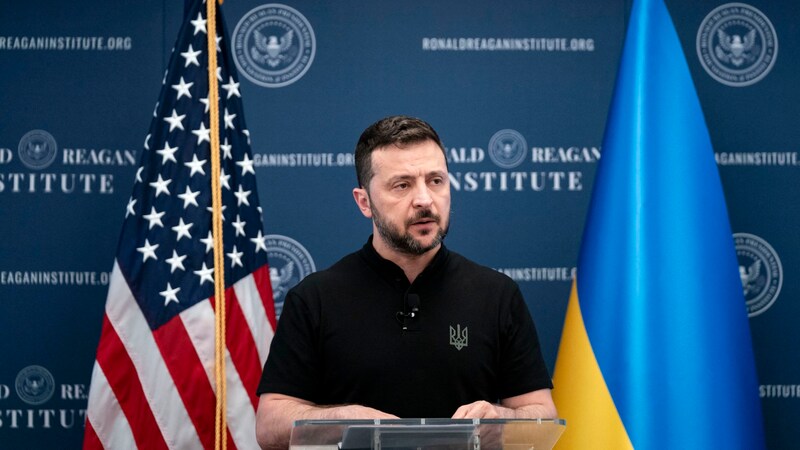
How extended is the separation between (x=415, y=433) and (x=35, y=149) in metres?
2.47

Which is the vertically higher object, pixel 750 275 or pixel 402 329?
pixel 750 275

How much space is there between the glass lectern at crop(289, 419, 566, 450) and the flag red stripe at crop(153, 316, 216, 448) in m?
1.36

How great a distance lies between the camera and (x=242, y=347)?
9.84 ft

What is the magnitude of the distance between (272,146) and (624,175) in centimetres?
137

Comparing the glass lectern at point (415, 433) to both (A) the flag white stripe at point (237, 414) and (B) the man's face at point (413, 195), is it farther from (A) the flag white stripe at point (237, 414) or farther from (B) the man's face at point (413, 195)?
(A) the flag white stripe at point (237, 414)

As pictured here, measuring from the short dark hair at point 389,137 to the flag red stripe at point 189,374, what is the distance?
0.97 metres

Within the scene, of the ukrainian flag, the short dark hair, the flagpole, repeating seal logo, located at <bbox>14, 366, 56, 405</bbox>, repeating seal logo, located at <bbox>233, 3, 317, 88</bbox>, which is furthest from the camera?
repeating seal logo, located at <bbox>233, 3, 317, 88</bbox>

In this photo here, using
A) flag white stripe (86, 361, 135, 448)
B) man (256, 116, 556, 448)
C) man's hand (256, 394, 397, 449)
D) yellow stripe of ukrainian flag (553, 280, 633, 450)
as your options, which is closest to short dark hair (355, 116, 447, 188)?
man (256, 116, 556, 448)

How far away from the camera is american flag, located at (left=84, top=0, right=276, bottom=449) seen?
9.56ft

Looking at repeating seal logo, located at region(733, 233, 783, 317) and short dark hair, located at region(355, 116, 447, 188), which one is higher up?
short dark hair, located at region(355, 116, 447, 188)

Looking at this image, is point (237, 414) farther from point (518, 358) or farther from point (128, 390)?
point (518, 358)

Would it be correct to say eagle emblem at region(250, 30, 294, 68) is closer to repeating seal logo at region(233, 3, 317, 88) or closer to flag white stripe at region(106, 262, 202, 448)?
repeating seal logo at region(233, 3, 317, 88)

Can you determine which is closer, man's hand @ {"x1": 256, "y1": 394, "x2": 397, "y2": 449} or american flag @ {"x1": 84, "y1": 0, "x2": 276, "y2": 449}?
man's hand @ {"x1": 256, "y1": 394, "x2": 397, "y2": 449}

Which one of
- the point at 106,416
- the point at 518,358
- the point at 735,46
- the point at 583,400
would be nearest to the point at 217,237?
the point at 106,416
